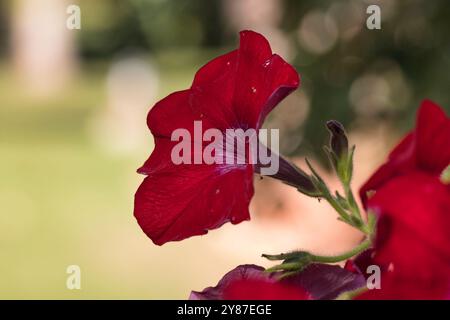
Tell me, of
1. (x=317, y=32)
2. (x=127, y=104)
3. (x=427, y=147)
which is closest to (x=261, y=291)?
(x=427, y=147)

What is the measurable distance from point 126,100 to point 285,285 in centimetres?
848

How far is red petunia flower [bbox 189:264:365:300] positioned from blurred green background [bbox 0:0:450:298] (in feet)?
7.07

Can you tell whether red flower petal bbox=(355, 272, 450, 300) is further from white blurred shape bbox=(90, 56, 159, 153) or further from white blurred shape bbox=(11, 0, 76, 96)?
white blurred shape bbox=(11, 0, 76, 96)

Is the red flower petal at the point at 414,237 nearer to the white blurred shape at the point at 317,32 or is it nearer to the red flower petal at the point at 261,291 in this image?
the red flower petal at the point at 261,291

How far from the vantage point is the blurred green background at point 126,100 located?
2773 mm

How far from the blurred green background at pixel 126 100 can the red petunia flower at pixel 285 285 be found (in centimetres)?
215

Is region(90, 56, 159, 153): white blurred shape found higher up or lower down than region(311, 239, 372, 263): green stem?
higher up

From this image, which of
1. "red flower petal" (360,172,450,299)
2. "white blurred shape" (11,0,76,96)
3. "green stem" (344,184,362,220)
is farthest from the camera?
"white blurred shape" (11,0,76,96)

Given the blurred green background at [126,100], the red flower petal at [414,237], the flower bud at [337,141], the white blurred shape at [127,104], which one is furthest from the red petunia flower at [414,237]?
the white blurred shape at [127,104]

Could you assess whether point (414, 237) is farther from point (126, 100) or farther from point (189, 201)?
point (126, 100)

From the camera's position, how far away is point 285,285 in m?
0.52

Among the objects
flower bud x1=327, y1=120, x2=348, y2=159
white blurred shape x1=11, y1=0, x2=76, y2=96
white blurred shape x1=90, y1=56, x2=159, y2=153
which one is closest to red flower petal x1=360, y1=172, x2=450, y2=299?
flower bud x1=327, y1=120, x2=348, y2=159

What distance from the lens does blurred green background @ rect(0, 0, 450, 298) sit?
2.77m
